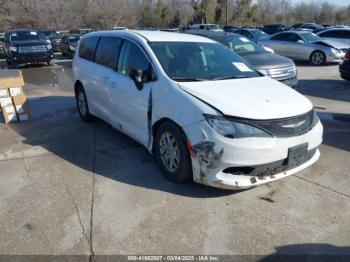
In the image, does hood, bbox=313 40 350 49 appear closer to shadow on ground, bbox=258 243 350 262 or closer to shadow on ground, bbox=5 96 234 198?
shadow on ground, bbox=5 96 234 198

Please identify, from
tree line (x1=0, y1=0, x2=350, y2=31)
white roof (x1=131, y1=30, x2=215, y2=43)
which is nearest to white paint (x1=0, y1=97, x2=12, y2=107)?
white roof (x1=131, y1=30, x2=215, y2=43)

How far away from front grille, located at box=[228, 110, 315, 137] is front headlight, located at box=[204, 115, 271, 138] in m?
0.04

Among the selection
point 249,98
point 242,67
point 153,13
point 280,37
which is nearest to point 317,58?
point 280,37

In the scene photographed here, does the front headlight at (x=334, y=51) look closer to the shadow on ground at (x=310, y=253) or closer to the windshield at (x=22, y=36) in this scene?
the shadow on ground at (x=310, y=253)

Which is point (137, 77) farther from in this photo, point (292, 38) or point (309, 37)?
point (309, 37)

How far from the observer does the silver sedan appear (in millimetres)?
14351

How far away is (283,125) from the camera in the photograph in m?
3.50

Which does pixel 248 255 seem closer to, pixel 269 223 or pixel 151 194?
pixel 269 223

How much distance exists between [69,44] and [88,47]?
51.2ft

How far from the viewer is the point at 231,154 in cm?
335

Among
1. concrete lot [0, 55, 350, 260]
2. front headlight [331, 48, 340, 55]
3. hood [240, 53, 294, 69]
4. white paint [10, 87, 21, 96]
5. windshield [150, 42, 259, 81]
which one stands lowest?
front headlight [331, 48, 340, 55]

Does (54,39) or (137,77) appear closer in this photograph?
(137,77)

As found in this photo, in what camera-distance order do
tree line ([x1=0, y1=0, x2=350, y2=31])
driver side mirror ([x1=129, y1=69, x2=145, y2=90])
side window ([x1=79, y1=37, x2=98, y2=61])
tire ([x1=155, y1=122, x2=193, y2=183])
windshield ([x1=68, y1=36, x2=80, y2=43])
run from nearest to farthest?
tire ([x1=155, y1=122, x2=193, y2=183]) → driver side mirror ([x1=129, y1=69, x2=145, y2=90]) → side window ([x1=79, y1=37, x2=98, y2=61]) → windshield ([x1=68, y1=36, x2=80, y2=43]) → tree line ([x1=0, y1=0, x2=350, y2=31])

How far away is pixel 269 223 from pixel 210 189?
822 millimetres
